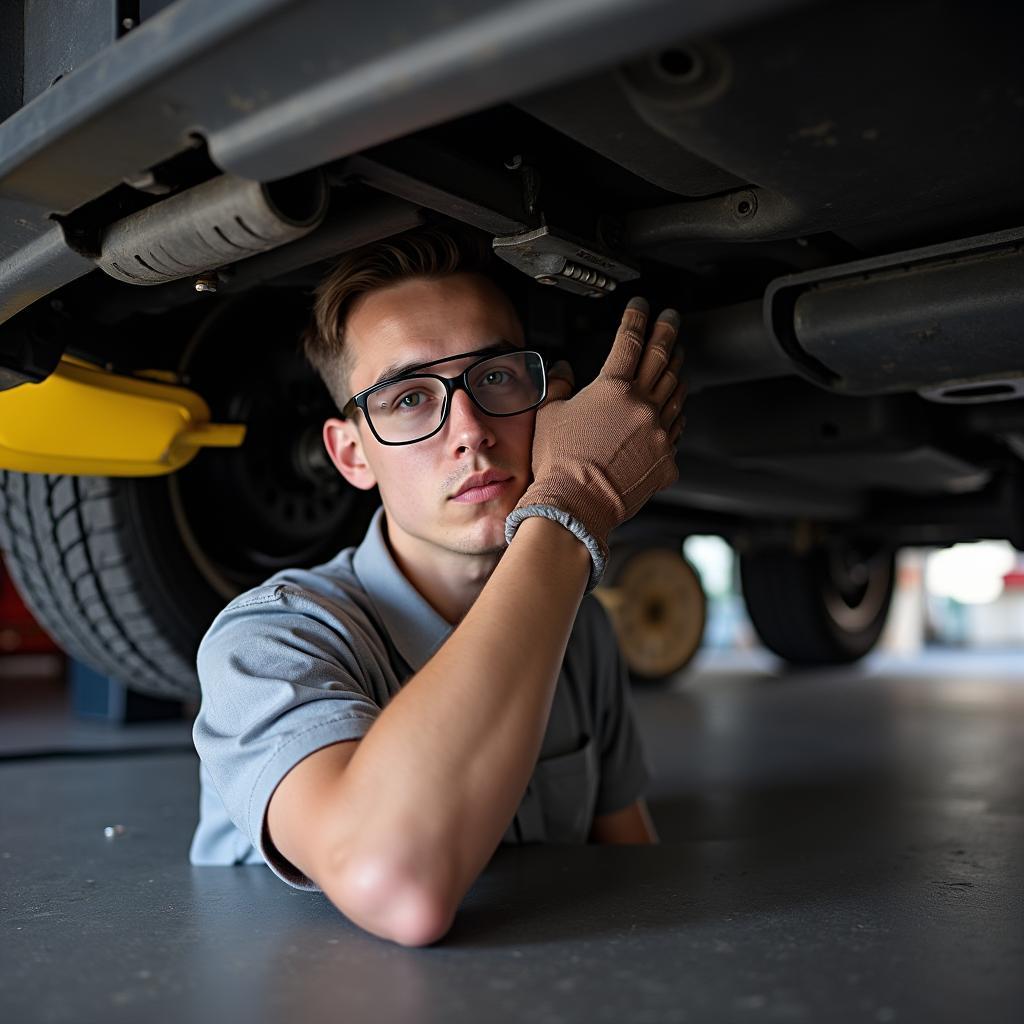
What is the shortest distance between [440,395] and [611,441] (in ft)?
0.63

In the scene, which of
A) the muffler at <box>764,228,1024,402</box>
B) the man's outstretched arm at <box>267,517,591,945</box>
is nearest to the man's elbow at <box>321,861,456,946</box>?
the man's outstretched arm at <box>267,517,591,945</box>

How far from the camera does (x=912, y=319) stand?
3.63 ft

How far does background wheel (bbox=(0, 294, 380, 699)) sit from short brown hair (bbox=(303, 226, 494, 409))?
0.36 meters

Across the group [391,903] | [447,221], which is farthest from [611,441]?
[391,903]

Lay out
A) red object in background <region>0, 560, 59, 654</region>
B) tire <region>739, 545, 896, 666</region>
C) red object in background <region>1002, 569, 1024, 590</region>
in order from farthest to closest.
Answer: red object in background <region>1002, 569, 1024, 590</region> → red object in background <region>0, 560, 59, 654</region> → tire <region>739, 545, 896, 666</region>

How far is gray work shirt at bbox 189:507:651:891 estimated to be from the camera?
2.81ft

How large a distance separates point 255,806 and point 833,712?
2.51 meters

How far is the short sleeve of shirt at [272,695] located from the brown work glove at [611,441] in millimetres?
195

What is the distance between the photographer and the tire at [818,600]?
3842 millimetres

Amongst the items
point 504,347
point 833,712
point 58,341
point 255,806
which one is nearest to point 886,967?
point 255,806

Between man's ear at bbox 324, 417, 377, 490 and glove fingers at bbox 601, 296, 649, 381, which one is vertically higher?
glove fingers at bbox 601, 296, 649, 381

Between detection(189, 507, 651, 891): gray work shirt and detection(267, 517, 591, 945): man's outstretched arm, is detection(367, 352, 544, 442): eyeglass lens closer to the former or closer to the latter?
detection(189, 507, 651, 891): gray work shirt

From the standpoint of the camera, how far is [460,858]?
2.45 feet

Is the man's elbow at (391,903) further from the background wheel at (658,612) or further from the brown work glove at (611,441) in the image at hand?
the background wheel at (658,612)
